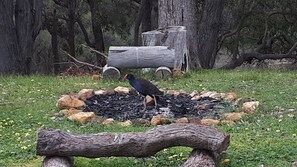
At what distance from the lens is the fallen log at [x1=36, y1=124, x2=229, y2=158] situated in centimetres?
482

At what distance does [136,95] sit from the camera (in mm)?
8266

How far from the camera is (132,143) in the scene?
4.88 metres

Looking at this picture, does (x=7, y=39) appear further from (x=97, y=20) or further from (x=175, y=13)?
(x=97, y=20)

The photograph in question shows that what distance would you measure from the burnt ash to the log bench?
203cm

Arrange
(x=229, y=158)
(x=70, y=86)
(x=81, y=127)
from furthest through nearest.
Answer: (x=70, y=86), (x=81, y=127), (x=229, y=158)

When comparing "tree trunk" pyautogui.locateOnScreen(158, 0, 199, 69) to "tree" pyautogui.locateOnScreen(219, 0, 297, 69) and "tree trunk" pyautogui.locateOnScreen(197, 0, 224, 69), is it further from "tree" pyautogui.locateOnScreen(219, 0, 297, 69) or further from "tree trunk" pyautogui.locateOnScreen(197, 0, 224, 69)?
"tree" pyautogui.locateOnScreen(219, 0, 297, 69)

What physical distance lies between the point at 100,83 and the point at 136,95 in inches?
54.9

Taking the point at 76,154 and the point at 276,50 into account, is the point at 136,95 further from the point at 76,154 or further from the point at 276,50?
the point at 276,50

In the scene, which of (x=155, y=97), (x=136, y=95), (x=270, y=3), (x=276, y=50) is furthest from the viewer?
(x=276, y=50)

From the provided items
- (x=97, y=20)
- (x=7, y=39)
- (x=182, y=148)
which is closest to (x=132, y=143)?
(x=182, y=148)

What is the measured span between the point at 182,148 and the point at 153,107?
1.95 meters

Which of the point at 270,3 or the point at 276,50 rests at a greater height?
the point at 270,3

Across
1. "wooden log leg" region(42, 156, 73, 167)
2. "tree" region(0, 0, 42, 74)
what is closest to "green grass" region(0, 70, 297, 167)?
"wooden log leg" region(42, 156, 73, 167)

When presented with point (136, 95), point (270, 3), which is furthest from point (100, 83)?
point (270, 3)
